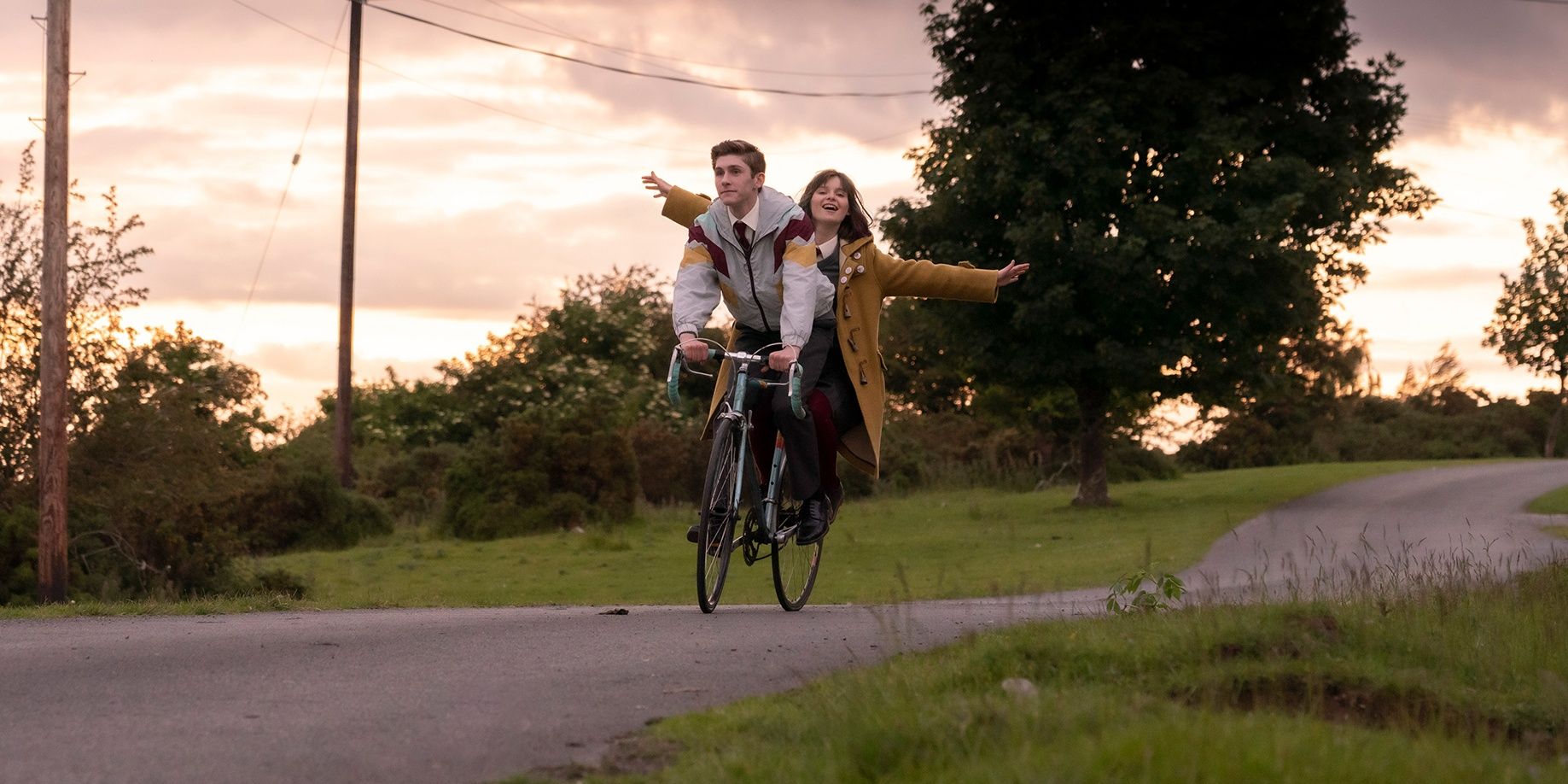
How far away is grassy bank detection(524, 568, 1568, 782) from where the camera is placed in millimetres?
4211

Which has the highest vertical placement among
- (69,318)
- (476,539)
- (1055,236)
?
(1055,236)

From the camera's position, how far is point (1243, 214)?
2714 centimetres

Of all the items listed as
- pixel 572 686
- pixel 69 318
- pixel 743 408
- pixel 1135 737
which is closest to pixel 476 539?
pixel 69 318

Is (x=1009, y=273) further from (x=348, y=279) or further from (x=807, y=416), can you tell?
(x=348, y=279)

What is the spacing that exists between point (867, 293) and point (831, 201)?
1.73 ft

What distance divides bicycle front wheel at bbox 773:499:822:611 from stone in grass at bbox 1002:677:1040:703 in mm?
3249

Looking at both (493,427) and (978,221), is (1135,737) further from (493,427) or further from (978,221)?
(493,427)

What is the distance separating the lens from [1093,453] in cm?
3195

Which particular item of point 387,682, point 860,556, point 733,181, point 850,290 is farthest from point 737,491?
point 860,556

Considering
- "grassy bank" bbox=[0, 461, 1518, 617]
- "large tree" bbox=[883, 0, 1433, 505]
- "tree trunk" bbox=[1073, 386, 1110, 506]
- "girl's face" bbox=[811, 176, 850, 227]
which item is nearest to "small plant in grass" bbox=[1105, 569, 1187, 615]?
"girl's face" bbox=[811, 176, 850, 227]

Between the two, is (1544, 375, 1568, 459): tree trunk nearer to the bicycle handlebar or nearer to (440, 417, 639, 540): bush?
(440, 417, 639, 540): bush

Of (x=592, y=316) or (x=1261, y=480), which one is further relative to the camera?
(x=592, y=316)

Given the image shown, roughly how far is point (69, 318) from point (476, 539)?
1234 cm

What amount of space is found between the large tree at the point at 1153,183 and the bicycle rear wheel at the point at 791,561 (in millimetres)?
17882
